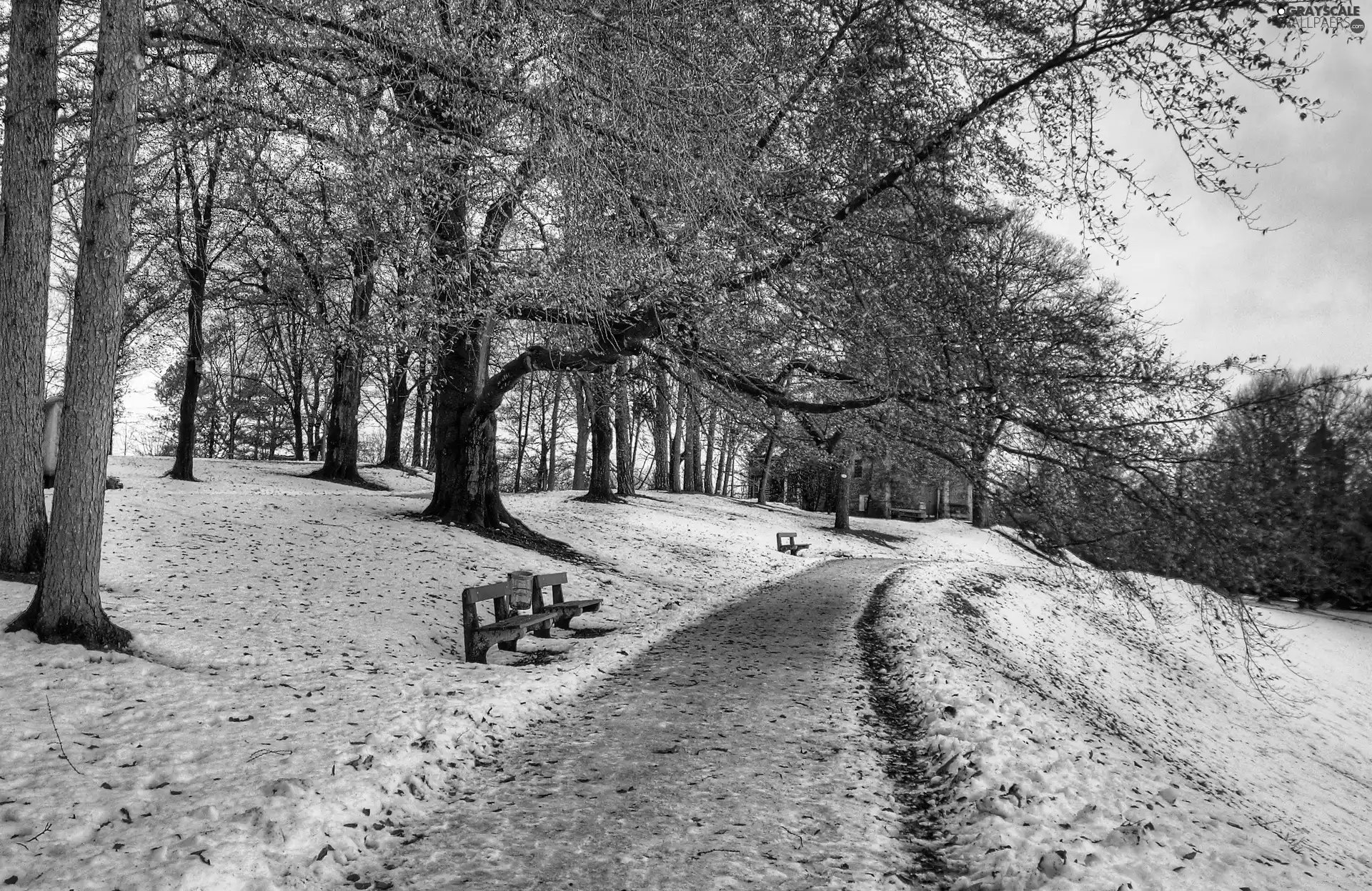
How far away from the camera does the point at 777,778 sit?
→ 4.83m

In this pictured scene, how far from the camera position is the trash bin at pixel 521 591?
8547 millimetres

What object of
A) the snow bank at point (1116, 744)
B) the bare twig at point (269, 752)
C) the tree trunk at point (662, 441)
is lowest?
the snow bank at point (1116, 744)

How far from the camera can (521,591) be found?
8.75m

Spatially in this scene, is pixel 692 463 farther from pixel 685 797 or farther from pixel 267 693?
pixel 685 797

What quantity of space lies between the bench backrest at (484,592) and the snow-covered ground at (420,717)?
623mm

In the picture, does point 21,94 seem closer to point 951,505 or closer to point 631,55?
point 631,55

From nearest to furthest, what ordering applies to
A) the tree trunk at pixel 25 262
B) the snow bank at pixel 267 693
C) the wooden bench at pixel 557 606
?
the snow bank at pixel 267 693
the tree trunk at pixel 25 262
the wooden bench at pixel 557 606

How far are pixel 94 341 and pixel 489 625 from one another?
160 inches

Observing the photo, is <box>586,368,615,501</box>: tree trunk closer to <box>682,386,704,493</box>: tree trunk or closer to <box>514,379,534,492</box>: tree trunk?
<box>682,386,704,493</box>: tree trunk

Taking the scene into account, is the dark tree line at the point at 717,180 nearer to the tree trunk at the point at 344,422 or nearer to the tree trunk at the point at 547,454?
the tree trunk at the point at 344,422

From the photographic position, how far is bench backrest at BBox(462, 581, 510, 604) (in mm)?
7379

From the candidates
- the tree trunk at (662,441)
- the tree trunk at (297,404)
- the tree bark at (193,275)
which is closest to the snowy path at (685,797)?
the tree trunk at (662,441)

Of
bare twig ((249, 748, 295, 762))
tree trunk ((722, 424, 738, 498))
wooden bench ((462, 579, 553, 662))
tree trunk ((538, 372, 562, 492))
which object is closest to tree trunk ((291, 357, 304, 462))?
tree trunk ((538, 372, 562, 492))

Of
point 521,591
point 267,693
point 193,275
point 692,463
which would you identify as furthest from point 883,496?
point 267,693
